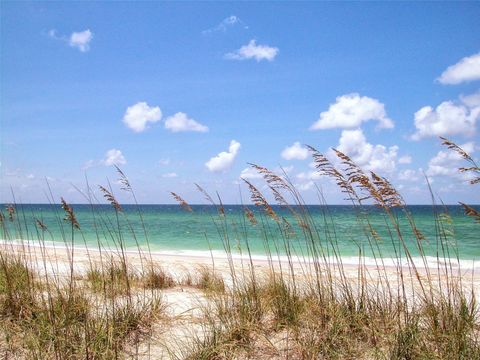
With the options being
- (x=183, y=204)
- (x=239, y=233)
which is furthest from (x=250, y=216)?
(x=239, y=233)

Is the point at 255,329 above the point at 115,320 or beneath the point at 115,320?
beneath

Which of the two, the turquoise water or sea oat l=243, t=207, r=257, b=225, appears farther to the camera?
the turquoise water

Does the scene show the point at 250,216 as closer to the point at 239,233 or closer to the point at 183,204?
the point at 183,204

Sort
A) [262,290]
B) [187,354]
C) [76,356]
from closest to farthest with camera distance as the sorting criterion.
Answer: [76,356] → [187,354] → [262,290]

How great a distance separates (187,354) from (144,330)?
0.79 meters

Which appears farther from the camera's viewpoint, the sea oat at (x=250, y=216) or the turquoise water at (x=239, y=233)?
the turquoise water at (x=239, y=233)

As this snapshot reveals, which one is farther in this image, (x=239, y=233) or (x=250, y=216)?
(x=239, y=233)

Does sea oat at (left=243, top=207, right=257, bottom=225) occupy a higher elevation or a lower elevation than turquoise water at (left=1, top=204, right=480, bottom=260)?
higher

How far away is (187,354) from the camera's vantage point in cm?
346

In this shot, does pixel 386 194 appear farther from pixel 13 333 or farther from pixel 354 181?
pixel 13 333

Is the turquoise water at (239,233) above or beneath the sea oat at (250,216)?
beneath

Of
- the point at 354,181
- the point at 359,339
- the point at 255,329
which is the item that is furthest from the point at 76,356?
the point at 354,181

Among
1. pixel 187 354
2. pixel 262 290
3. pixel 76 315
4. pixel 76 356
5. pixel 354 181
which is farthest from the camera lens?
pixel 262 290

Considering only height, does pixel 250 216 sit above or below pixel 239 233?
above
